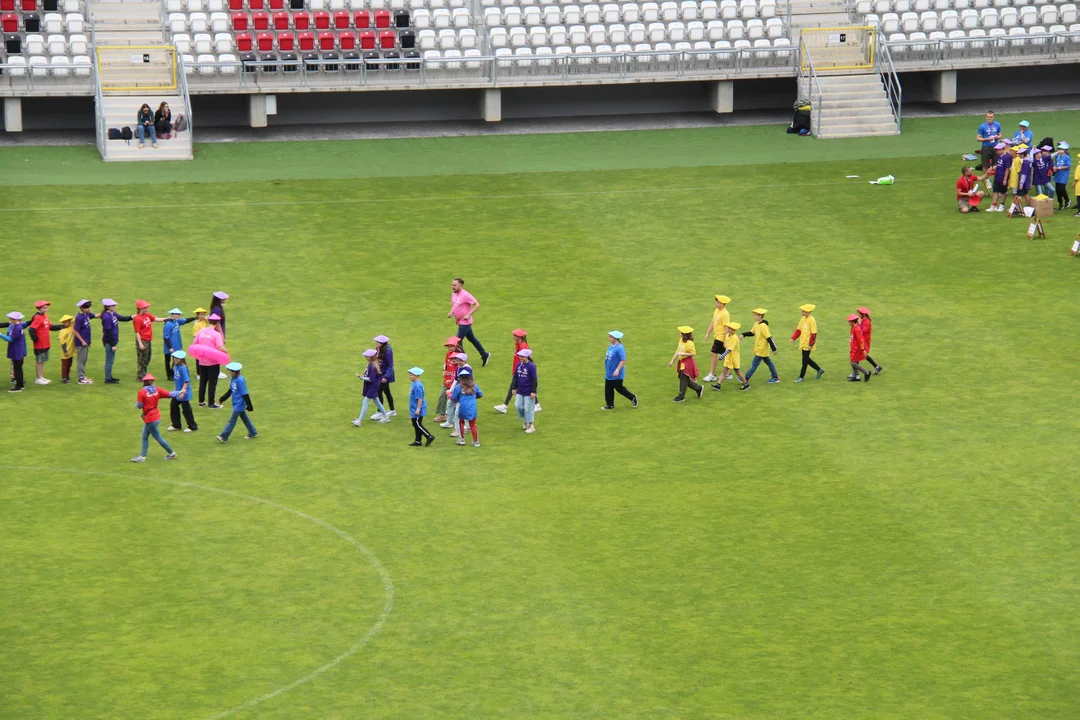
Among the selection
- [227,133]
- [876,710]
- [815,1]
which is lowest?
[876,710]

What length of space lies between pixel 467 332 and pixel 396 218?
973 centimetres

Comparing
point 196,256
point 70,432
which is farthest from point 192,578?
point 196,256

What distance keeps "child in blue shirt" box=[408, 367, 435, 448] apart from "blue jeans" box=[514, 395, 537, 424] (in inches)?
61.6

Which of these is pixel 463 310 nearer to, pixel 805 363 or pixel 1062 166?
pixel 805 363

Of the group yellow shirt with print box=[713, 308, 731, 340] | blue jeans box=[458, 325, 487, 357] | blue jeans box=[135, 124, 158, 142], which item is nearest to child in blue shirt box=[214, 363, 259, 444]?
blue jeans box=[458, 325, 487, 357]

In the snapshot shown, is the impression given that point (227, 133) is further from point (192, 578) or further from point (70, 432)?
point (192, 578)

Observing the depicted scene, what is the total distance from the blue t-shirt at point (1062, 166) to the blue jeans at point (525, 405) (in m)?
18.0

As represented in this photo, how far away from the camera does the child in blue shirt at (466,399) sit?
87.0 ft

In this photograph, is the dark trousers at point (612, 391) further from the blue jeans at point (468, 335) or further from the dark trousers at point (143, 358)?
the dark trousers at point (143, 358)

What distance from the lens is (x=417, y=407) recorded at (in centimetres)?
2673

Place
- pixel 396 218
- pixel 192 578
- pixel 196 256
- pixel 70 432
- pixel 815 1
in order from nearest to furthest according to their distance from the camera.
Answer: pixel 192 578 < pixel 70 432 < pixel 196 256 < pixel 396 218 < pixel 815 1

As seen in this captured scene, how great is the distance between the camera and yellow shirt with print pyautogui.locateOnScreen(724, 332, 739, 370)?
29469mm

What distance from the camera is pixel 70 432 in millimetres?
27531

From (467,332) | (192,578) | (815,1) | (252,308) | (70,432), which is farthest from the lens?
(815,1)
